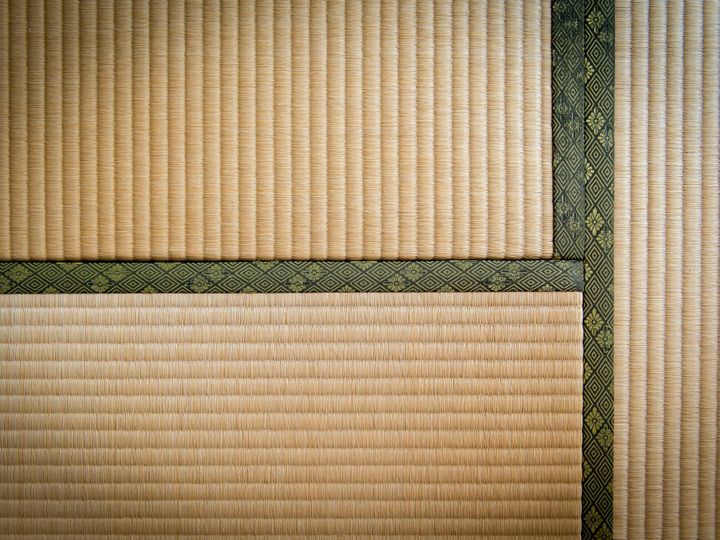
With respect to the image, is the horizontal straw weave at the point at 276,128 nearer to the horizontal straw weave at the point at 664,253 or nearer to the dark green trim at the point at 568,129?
the dark green trim at the point at 568,129

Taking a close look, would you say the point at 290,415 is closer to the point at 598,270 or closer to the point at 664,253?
the point at 598,270

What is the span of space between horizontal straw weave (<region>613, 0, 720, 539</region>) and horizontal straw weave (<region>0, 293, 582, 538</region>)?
15cm

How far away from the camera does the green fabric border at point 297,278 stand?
1.56 metres

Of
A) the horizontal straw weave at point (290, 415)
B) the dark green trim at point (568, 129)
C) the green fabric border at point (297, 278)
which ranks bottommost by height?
the horizontal straw weave at point (290, 415)

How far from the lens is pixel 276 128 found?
157cm

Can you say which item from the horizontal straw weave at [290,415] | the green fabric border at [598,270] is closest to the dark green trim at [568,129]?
the green fabric border at [598,270]

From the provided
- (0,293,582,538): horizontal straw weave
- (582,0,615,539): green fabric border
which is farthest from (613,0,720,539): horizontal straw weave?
(0,293,582,538): horizontal straw weave

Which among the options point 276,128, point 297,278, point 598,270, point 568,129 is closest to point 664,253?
point 598,270

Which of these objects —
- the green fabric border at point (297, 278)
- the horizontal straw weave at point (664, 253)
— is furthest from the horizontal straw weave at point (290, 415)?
the horizontal straw weave at point (664, 253)

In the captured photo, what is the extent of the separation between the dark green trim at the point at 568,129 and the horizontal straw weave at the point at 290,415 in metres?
0.19

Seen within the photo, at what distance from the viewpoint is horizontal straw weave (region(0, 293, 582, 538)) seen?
156cm

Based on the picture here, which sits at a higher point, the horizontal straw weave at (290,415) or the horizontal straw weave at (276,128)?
the horizontal straw weave at (276,128)

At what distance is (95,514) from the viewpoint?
5.17ft

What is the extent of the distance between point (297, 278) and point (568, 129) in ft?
2.61
